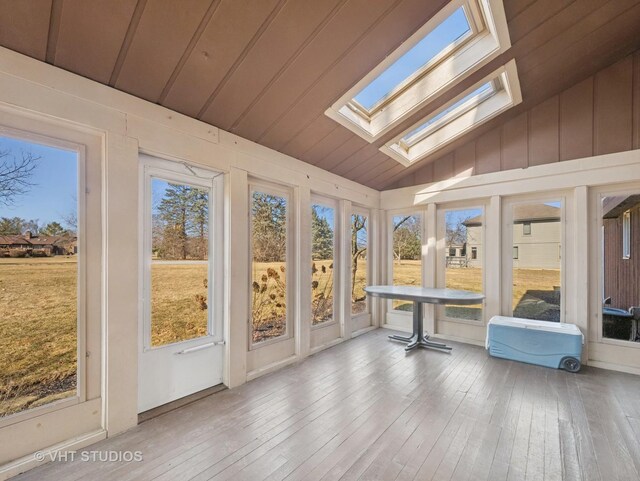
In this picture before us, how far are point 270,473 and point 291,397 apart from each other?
2.95 feet

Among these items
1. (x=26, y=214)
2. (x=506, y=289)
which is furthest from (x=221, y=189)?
(x=506, y=289)

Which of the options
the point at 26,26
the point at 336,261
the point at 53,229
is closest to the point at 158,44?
the point at 26,26

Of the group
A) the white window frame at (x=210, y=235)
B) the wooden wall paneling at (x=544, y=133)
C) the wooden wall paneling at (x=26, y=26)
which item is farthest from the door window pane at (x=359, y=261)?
the wooden wall paneling at (x=26, y=26)

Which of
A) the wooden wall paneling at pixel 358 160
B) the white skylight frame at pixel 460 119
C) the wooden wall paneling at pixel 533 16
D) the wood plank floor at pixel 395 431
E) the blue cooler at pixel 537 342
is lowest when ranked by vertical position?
the wood plank floor at pixel 395 431

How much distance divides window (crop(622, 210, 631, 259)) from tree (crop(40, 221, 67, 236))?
5456mm

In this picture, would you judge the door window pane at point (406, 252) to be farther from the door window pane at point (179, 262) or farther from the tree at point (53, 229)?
the tree at point (53, 229)

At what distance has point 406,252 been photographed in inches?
195

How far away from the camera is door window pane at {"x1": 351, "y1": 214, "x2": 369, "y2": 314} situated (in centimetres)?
462

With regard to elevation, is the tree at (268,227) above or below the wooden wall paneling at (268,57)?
below

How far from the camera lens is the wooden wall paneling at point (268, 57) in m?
1.83

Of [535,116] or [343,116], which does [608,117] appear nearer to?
[535,116]

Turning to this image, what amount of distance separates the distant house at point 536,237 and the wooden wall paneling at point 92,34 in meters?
4.56

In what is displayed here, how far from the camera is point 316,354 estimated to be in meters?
3.70

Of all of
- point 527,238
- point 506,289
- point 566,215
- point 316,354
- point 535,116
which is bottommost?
point 316,354
